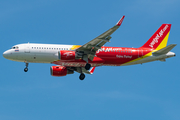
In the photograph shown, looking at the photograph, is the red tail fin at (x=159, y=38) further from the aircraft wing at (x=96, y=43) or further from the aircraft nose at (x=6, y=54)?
the aircraft nose at (x=6, y=54)

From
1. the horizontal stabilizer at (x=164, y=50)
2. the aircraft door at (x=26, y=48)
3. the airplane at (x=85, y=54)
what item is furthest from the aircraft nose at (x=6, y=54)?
the horizontal stabilizer at (x=164, y=50)

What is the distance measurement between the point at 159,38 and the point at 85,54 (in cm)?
1410

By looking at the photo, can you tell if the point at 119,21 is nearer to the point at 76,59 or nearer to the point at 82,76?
the point at 76,59

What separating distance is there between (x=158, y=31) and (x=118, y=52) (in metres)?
9.52

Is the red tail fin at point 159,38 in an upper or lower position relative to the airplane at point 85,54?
upper

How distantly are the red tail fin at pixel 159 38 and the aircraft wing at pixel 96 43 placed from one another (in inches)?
409

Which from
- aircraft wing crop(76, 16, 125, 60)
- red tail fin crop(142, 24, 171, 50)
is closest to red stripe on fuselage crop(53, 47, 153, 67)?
aircraft wing crop(76, 16, 125, 60)

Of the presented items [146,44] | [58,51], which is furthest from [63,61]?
[146,44]

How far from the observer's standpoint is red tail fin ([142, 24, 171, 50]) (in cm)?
5638

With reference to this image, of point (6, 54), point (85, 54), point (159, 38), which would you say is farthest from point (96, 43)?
point (6, 54)

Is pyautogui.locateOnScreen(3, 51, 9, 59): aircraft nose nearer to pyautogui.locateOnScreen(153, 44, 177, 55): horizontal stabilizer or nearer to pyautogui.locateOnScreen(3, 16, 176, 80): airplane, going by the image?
pyautogui.locateOnScreen(3, 16, 176, 80): airplane

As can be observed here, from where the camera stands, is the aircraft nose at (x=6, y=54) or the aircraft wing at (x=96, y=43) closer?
the aircraft wing at (x=96, y=43)

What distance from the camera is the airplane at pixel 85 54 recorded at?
1957 inches

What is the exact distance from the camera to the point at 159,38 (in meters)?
57.2
